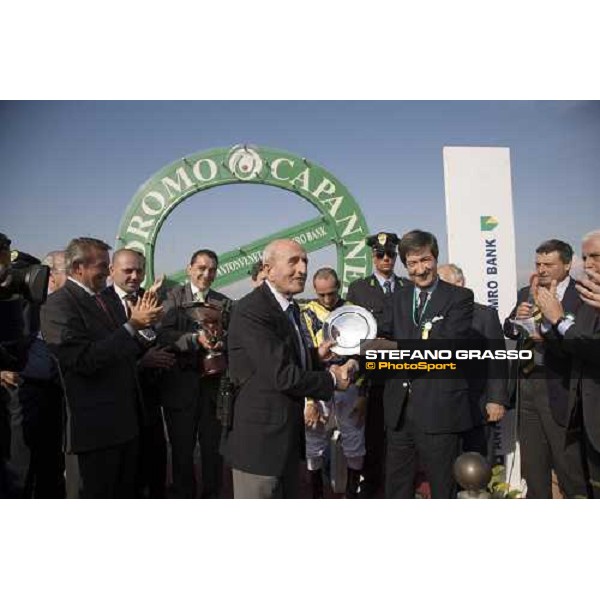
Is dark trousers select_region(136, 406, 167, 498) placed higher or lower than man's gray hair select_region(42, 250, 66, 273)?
lower

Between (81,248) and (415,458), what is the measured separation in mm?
2058

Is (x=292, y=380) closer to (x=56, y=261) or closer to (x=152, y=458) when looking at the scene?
(x=152, y=458)

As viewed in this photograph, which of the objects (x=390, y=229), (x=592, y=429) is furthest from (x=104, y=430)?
(x=592, y=429)

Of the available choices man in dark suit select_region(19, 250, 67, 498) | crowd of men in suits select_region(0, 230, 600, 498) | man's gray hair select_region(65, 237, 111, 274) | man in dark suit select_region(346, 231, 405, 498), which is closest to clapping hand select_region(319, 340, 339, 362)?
crowd of men in suits select_region(0, 230, 600, 498)

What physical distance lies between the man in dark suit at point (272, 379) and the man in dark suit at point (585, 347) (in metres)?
1.13

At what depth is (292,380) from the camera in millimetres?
3414

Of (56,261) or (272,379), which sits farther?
(56,261)

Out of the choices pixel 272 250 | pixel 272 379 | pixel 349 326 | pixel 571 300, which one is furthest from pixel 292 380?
pixel 571 300

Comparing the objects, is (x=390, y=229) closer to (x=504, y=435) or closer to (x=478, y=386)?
(x=478, y=386)

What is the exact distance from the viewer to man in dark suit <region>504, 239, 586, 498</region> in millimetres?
3572

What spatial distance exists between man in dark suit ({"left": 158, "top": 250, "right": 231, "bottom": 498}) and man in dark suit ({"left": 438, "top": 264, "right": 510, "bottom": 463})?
47.2 inches

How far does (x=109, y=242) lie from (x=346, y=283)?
124 centimetres

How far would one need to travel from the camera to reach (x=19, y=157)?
11.6 ft

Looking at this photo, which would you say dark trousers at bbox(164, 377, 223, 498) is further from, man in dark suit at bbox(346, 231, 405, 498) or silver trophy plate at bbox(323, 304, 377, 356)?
man in dark suit at bbox(346, 231, 405, 498)
